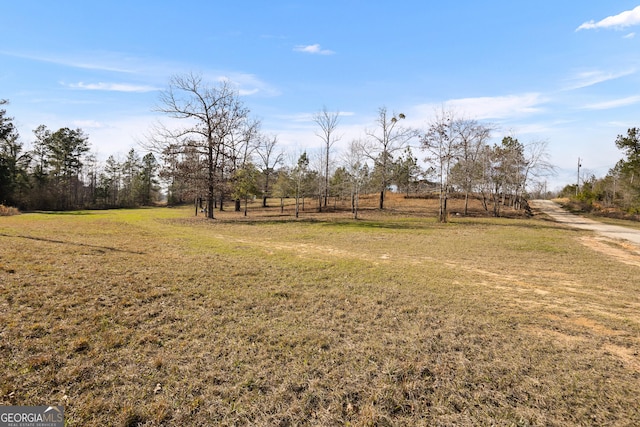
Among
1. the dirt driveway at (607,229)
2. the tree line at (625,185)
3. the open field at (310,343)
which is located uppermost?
the tree line at (625,185)

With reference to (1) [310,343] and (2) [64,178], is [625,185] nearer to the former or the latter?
(1) [310,343]

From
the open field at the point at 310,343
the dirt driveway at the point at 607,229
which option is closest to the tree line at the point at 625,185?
the dirt driveway at the point at 607,229

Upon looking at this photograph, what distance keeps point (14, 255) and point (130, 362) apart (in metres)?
6.93

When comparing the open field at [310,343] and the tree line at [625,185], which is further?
the tree line at [625,185]

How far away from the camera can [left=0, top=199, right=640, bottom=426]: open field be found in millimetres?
2996

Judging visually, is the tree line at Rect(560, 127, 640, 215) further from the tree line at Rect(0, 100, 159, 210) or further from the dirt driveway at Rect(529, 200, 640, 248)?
the tree line at Rect(0, 100, 159, 210)

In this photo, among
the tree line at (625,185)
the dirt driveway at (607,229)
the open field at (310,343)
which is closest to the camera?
the open field at (310,343)

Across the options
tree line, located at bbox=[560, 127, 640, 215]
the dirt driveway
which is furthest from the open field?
tree line, located at bbox=[560, 127, 640, 215]

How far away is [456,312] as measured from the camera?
5707 mm

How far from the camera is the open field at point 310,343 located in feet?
9.83

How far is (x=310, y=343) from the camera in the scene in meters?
A: 4.32

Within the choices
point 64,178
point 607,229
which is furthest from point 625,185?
point 64,178

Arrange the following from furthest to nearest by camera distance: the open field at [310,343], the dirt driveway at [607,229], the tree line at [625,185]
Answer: the tree line at [625,185] < the dirt driveway at [607,229] < the open field at [310,343]

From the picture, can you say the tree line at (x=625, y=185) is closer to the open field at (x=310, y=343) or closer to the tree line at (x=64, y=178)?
the open field at (x=310, y=343)
